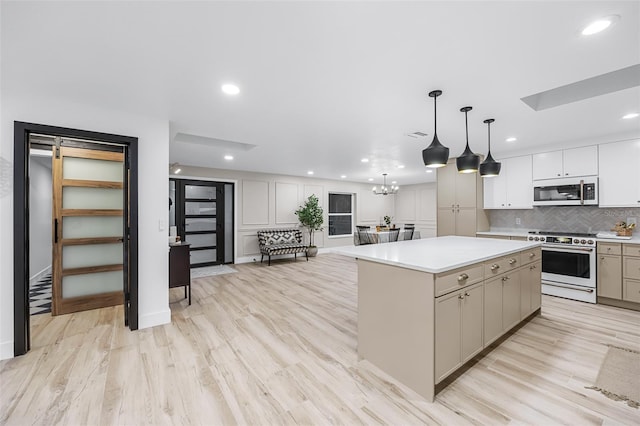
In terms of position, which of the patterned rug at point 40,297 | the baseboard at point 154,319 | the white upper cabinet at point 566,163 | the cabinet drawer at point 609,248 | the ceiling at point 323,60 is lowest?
the patterned rug at point 40,297

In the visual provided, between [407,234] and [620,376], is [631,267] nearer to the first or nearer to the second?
[620,376]

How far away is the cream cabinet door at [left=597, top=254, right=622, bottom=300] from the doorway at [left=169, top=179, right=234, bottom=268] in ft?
23.0

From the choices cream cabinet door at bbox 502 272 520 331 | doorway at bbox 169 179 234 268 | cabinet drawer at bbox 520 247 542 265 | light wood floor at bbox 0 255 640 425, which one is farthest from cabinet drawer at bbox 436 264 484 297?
doorway at bbox 169 179 234 268

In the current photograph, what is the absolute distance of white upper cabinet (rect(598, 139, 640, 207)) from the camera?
3.79 m

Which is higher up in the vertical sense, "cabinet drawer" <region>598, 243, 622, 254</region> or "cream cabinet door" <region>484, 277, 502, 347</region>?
"cabinet drawer" <region>598, 243, 622, 254</region>

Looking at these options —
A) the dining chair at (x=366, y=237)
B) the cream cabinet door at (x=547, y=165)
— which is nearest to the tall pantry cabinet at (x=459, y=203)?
the cream cabinet door at (x=547, y=165)

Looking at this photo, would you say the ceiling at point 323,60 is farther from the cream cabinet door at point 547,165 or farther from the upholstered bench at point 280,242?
the upholstered bench at point 280,242

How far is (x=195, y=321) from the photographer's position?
130 inches

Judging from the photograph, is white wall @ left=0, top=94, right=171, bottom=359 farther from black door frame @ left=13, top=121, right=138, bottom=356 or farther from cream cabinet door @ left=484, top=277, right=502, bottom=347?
cream cabinet door @ left=484, top=277, right=502, bottom=347

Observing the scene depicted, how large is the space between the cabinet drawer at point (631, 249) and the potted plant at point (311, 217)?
5.95 meters

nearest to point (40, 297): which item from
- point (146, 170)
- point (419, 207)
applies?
point (146, 170)

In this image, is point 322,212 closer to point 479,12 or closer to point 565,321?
point 565,321

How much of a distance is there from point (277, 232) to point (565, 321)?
5908 mm

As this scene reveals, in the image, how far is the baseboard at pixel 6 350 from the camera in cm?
242
